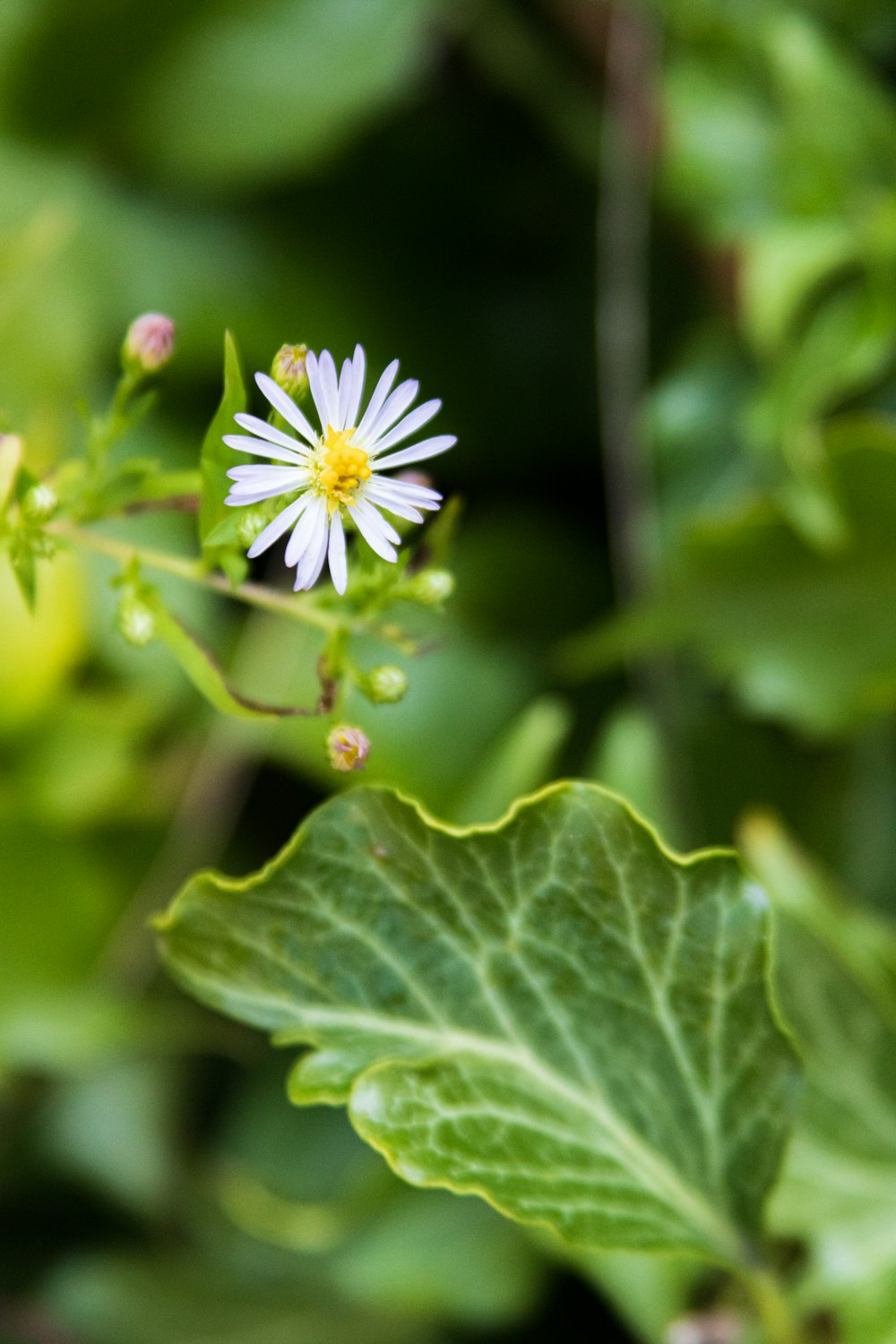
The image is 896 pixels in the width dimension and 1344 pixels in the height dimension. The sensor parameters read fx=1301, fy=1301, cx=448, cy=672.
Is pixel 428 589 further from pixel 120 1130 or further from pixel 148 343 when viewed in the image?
pixel 120 1130

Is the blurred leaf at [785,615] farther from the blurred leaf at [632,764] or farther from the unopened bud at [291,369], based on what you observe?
the unopened bud at [291,369]

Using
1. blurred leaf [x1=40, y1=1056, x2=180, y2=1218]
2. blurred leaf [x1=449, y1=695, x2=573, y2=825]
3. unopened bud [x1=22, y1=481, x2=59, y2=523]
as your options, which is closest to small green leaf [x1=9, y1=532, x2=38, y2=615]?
unopened bud [x1=22, y1=481, x2=59, y2=523]

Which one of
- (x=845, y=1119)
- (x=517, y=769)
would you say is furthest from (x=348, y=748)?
(x=845, y=1119)

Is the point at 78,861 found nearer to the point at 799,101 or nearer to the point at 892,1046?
the point at 892,1046

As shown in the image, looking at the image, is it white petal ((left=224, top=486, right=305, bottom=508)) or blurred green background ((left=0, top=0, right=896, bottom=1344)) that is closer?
white petal ((left=224, top=486, right=305, bottom=508))

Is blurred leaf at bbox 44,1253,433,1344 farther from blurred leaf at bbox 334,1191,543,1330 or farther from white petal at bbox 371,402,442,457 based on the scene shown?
white petal at bbox 371,402,442,457

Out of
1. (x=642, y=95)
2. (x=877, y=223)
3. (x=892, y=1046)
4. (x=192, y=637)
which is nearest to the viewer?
(x=192, y=637)

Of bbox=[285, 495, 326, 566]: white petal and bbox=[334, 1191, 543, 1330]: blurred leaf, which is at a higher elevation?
bbox=[285, 495, 326, 566]: white petal

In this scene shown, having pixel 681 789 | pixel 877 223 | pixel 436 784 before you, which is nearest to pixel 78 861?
Answer: pixel 436 784
